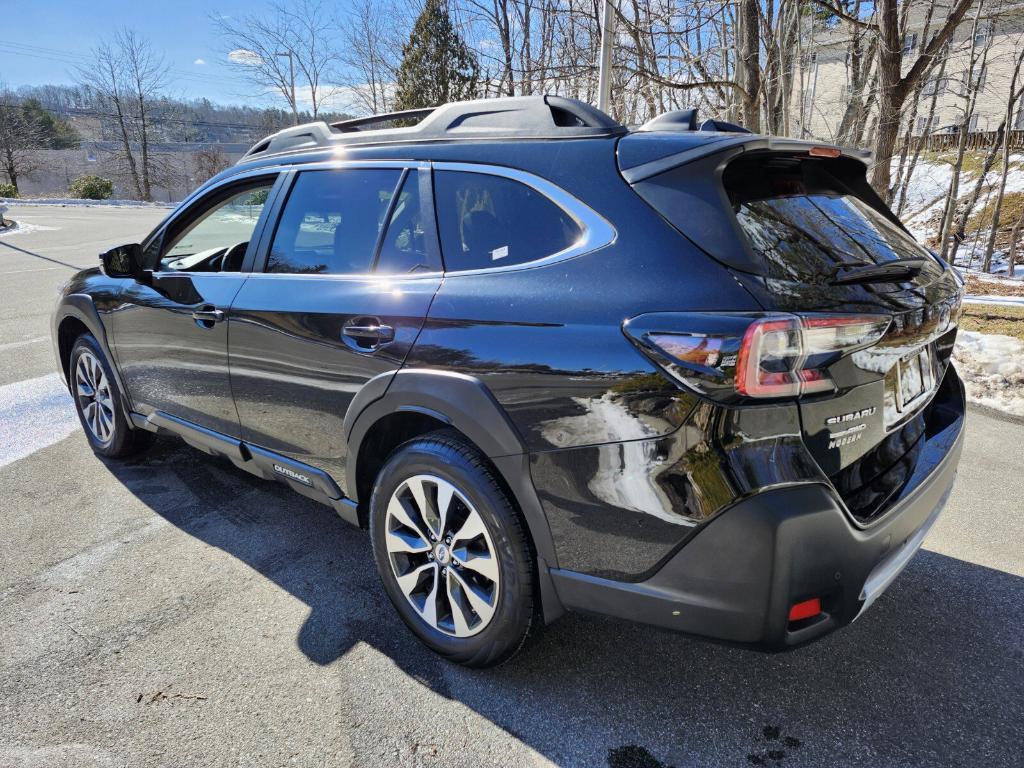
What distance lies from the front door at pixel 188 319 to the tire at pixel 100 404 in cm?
25

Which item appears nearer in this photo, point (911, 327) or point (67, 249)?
point (911, 327)

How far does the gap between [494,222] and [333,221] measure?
3.06 feet

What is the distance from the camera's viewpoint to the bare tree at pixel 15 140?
169 feet

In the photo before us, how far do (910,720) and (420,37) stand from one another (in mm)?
23061

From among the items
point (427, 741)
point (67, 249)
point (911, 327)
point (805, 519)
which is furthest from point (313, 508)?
point (67, 249)

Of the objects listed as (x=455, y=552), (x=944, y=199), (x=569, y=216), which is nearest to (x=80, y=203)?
(x=944, y=199)

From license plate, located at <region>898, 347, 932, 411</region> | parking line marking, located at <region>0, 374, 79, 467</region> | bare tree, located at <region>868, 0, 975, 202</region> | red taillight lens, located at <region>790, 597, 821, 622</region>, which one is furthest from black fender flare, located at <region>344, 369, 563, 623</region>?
bare tree, located at <region>868, 0, 975, 202</region>

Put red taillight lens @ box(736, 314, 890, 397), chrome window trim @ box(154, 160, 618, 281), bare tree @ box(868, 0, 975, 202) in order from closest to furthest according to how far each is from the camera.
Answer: red taillight lens @ box(736, 314, 890, 397)
chrome window trim @ box(154, 160, 618, 281)
bare tree @ box(868, 0, 975, 202)

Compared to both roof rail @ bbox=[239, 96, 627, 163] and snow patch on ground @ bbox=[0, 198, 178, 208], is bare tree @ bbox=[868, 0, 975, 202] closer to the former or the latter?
roof rail @ bbox=[239, 96, 627, 163]

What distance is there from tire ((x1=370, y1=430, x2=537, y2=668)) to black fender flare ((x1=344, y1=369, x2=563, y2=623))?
77 mm

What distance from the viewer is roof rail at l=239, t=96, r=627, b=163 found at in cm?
230

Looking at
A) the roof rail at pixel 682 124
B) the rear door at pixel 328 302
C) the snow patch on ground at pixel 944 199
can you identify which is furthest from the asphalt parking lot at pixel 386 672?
the snow patch on ground at pixel 944 199

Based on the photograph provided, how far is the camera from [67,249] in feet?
55.6

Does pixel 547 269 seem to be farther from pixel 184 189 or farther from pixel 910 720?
pixel 184 189
